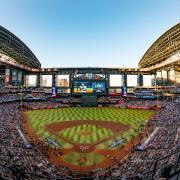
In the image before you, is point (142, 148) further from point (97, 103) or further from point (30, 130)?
point (97, 103)

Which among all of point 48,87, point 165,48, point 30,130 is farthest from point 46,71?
point 30,130

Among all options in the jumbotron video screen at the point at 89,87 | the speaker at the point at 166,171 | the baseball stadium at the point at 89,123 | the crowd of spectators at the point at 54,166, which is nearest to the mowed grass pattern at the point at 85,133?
the baseball stadium at the point at 89,123

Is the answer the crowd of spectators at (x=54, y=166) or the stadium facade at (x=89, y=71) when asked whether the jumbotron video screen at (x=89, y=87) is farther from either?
the crowd of spectators at (x=54, y=166)

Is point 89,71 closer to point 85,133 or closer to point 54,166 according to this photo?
point 85,133

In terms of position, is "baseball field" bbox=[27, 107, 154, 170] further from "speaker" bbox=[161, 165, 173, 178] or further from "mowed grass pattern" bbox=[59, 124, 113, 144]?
"speaker" bbox=[161, 165, 173, 178]

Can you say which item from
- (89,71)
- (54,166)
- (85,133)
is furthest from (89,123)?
(89,71)

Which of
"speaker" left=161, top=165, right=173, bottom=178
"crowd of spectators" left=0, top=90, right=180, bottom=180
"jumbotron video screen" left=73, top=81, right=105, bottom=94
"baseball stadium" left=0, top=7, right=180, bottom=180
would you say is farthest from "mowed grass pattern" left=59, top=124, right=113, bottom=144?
"jumbotron video screen" left=73, top=81, right=105, bottom=94
